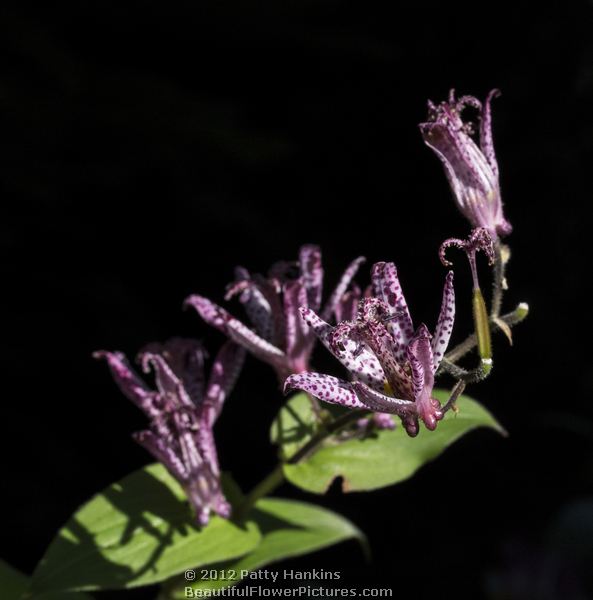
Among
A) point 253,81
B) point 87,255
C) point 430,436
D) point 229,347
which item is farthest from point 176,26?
point 430,436

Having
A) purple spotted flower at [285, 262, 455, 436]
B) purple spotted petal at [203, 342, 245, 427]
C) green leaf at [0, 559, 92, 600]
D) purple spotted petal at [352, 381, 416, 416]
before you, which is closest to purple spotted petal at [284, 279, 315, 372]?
purple spotted petal at [203, 342, 245, 427]

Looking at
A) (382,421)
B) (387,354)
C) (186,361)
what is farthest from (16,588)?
(387,354)

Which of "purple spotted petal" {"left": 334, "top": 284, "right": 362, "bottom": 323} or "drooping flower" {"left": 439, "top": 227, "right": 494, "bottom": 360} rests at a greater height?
"drooping flower" {"left": 439, "top": 227, "right": 494, "bottom": 360}

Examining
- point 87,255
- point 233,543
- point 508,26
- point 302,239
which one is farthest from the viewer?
point 508,26

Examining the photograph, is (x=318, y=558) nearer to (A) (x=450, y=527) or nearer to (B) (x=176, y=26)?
(A) (x=450, y=527)

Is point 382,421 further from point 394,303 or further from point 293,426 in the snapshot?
point 394,303

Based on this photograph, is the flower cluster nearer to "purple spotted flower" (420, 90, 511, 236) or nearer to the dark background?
"purple spotted flower" (420, 90, 511, 236)
